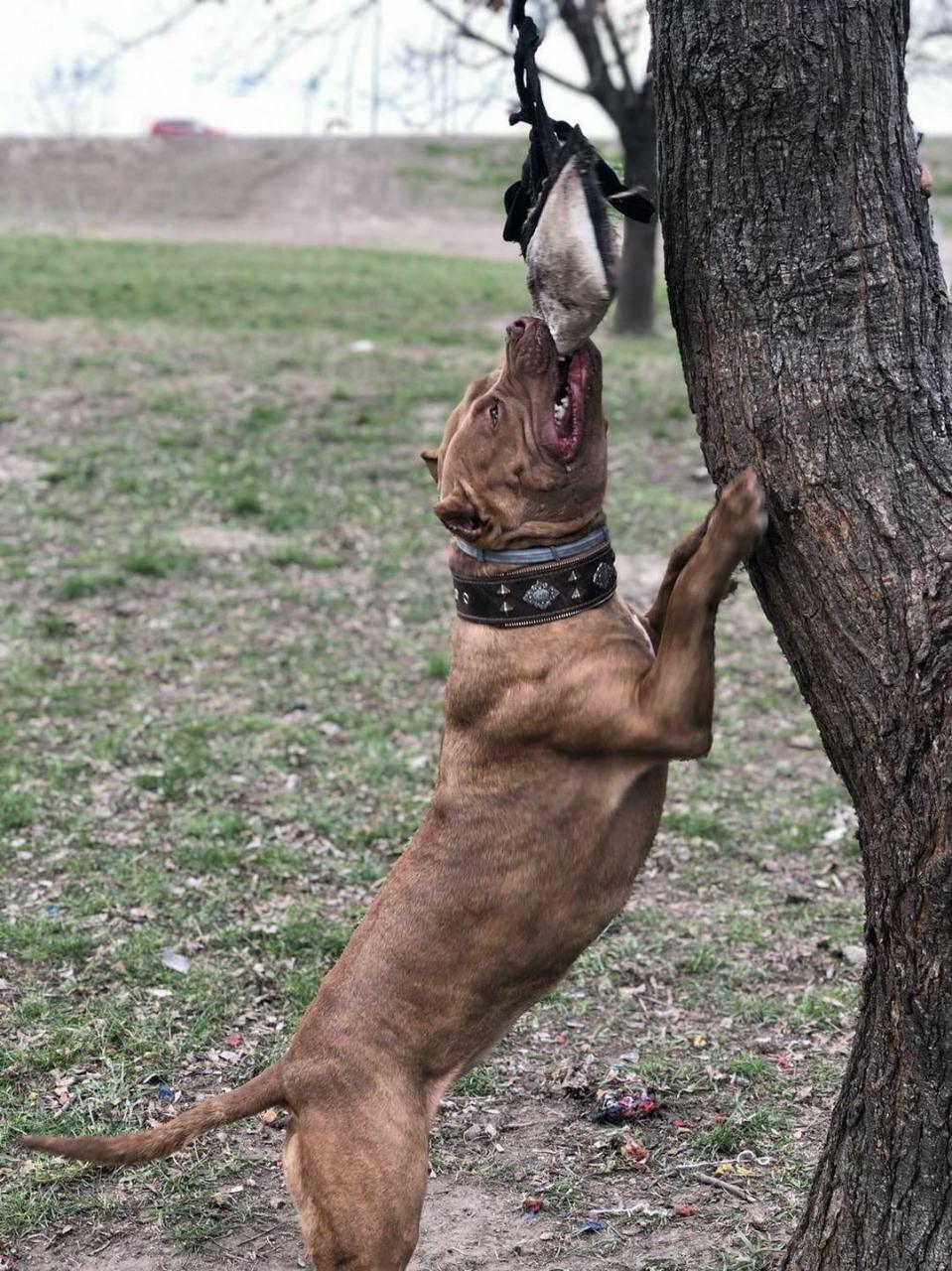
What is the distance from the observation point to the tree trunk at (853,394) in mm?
2762

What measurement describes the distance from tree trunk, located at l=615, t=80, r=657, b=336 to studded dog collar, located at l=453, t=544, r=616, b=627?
12.6 meters

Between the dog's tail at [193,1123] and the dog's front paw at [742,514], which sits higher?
the dog's front paw at [742,514]

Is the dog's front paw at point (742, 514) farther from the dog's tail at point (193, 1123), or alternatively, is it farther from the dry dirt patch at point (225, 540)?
the dry dirt patch at point (225, 540)

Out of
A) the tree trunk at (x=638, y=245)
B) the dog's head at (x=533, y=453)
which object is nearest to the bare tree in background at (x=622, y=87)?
the tree trunk at (x=638, y=245)

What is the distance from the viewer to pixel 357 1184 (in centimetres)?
309

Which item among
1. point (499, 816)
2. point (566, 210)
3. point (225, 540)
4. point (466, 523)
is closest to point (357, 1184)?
point (499, 816)

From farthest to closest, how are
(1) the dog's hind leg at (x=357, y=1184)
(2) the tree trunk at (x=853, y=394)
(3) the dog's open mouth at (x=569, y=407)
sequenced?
(3) the dog's open mouth at (x=569, y=407) → (1) the dog's hind leg at (x=357, y=1184) → (2) the tree trunk at (x=853, y=394)

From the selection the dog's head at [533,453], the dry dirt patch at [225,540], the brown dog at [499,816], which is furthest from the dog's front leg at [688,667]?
the dry dirt patch at [225,540]

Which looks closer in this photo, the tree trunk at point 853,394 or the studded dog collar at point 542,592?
the tree trunk at point 853,394

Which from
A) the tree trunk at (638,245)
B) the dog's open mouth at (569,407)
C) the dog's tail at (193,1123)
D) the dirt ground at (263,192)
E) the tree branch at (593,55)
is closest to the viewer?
the dog's tail at (193,1123)

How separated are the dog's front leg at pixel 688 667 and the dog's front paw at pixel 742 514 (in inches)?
2.2

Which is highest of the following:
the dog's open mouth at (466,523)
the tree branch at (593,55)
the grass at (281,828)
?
the tree branch at (593,55)

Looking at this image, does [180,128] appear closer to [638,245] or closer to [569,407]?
[638,245]

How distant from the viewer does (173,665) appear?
25.2 ft
